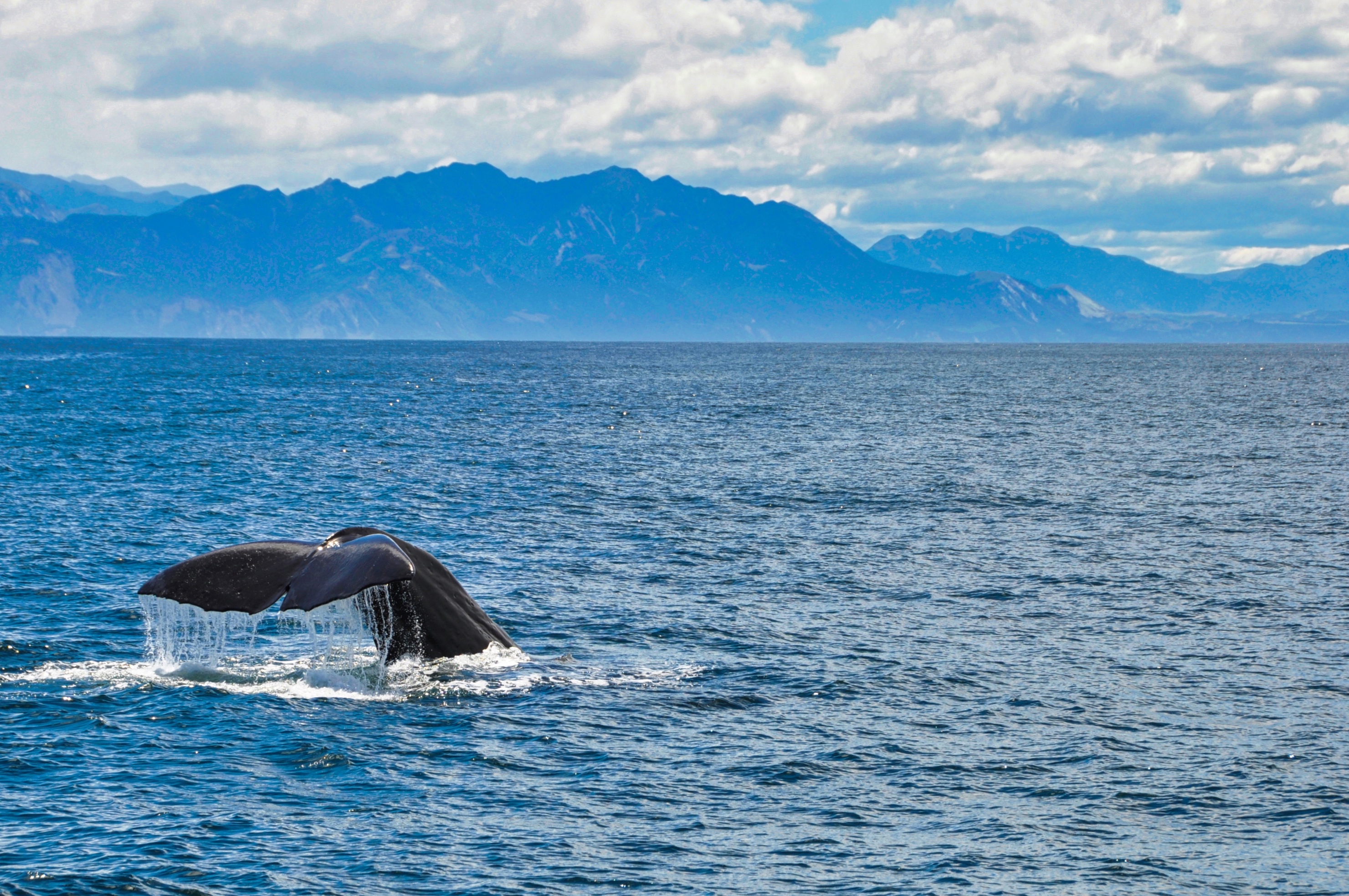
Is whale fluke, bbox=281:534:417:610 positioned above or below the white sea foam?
above

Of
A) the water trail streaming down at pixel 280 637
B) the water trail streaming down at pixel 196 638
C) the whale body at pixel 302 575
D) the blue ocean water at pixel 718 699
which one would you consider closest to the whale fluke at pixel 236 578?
the whale body at pixel 302 575

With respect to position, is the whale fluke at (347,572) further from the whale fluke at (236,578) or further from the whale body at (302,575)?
the whale fluke at (236,578)

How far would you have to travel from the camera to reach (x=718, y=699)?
22609mm

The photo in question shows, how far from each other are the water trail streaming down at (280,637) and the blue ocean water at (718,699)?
1.21 feet

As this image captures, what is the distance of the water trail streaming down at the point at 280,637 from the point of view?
68.1ft

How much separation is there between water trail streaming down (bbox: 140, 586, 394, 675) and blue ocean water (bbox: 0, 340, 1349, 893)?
368 millimetres

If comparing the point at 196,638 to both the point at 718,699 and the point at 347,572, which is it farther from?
the point at 718,699

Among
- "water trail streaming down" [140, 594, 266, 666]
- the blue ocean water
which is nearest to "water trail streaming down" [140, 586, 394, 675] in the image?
"water trail streaming down" [140, 594, 266, 666]

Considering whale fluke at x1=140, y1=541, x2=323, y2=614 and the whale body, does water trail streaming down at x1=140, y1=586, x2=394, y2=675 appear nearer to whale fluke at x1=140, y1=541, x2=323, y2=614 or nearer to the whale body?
the whale body

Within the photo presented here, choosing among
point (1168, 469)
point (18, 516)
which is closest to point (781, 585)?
point (18, 516)

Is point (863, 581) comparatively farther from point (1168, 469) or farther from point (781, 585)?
point (1168, 469)

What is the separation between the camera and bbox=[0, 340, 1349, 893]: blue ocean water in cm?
1591

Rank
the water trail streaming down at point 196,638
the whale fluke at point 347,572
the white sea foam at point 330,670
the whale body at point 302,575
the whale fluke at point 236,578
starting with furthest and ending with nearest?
the water trail streaming down at point 196,638, the white sea foam at point 330,670, the whale fluke at point 236,578, the whale body at point 302,575, the whale fluke at point 347,572

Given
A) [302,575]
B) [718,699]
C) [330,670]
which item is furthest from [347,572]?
[718,699]
